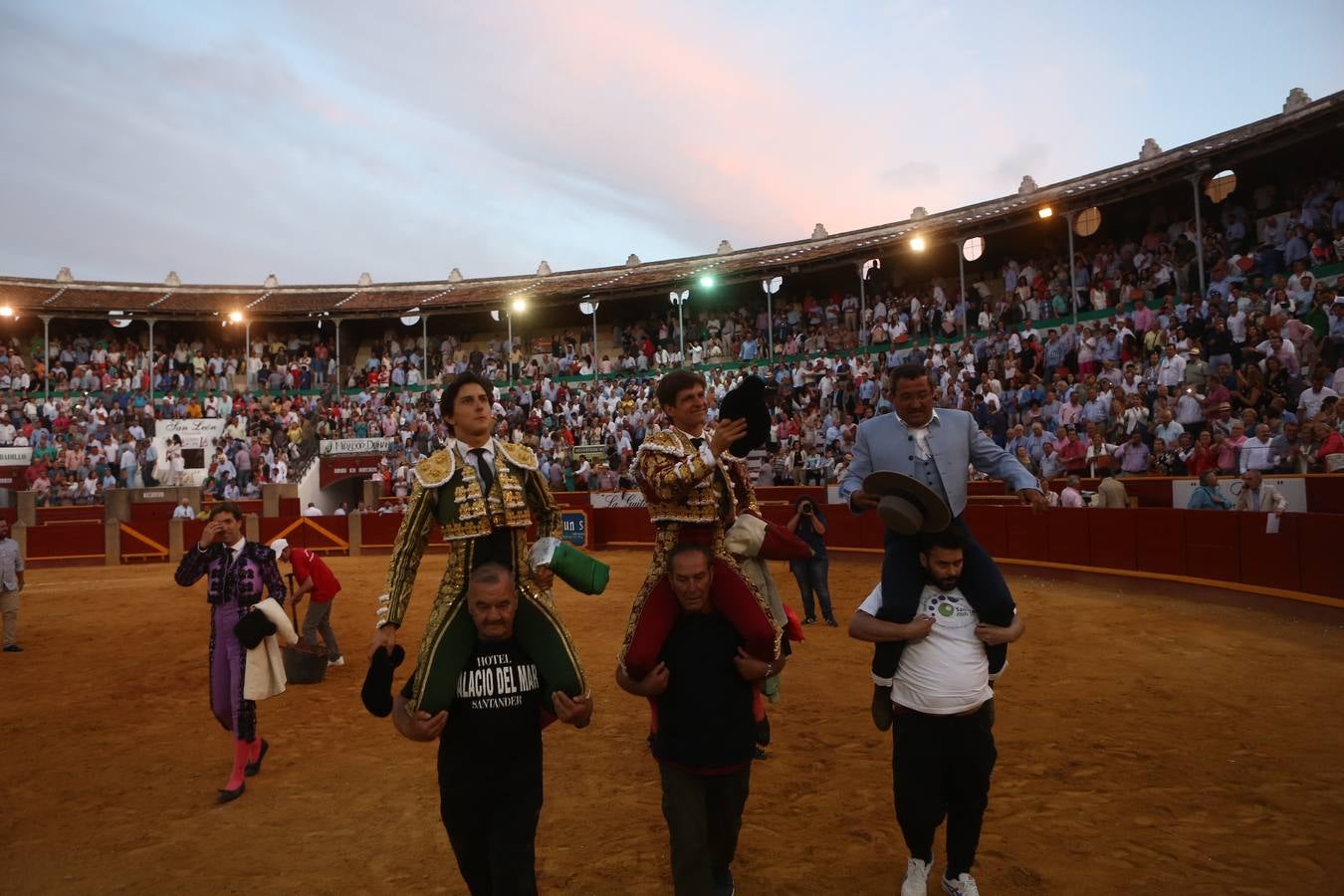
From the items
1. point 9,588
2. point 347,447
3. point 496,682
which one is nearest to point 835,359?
point 347,447

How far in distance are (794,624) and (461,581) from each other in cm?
141

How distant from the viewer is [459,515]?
316 centimetres

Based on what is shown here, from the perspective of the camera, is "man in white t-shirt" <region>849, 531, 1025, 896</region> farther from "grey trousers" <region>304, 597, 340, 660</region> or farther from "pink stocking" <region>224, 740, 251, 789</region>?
"grey trousers" <region>304, 597, 340, 660</region>

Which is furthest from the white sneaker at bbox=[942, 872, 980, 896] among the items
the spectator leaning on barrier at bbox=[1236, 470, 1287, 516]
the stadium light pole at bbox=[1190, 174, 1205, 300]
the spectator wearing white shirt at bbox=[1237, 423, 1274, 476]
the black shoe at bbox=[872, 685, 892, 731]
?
the stadium light pole at bbox=[1190, 174, 1205, 300]

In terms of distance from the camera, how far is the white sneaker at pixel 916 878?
307 centimetres

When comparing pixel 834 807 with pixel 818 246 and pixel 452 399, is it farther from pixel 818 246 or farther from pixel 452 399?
pixel 818 246

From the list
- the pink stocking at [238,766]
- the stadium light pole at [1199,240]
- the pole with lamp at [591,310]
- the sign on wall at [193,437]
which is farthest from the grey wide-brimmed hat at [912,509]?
the sign on wall at [193,437]

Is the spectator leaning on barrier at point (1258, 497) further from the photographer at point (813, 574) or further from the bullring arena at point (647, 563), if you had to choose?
the photographer at point (813, 574)

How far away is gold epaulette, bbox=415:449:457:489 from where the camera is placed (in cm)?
318

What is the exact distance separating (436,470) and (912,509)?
171 cm

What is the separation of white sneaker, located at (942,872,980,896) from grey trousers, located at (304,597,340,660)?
609 cm

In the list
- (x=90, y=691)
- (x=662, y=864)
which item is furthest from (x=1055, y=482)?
(x=90, y=691)

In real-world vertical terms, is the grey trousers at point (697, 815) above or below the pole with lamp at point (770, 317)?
below

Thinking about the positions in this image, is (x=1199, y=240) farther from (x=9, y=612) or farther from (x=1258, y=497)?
(x=9, y=612)
